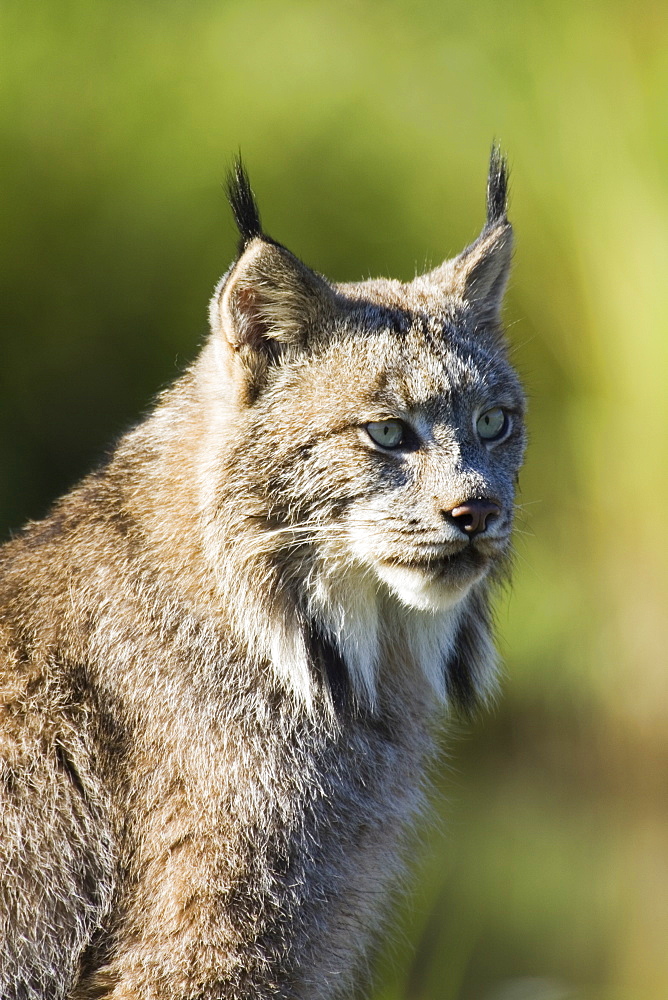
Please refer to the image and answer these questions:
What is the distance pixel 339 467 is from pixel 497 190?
1.38 metres

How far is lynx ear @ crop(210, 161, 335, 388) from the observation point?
3510 mm

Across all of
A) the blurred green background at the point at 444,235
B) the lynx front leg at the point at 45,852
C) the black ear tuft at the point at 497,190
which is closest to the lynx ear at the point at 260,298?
the black ear tuft at the point at 497,190

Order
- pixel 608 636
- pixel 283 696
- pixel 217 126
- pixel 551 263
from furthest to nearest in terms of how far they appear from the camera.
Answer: pixel 217 126, pixel 551 263, pixel 608 636, pixel 283 696

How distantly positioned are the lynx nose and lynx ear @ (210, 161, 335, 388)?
2.35 ft

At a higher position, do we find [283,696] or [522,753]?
[283,696]

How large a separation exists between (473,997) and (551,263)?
530 centimetres

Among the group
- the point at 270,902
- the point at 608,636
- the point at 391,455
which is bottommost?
the point at 608,636

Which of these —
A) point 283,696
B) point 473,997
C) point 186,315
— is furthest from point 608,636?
point 283,696

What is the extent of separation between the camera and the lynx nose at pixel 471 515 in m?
3.38

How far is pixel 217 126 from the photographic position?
9.40 meters

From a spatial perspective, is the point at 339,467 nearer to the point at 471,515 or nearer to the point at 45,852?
the point at 471,515

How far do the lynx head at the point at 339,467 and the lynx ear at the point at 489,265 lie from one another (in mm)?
314

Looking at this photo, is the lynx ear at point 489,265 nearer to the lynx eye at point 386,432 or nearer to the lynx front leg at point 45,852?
the lynx eye at point 386,432

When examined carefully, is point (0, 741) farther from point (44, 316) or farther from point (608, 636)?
point (44, 316)
